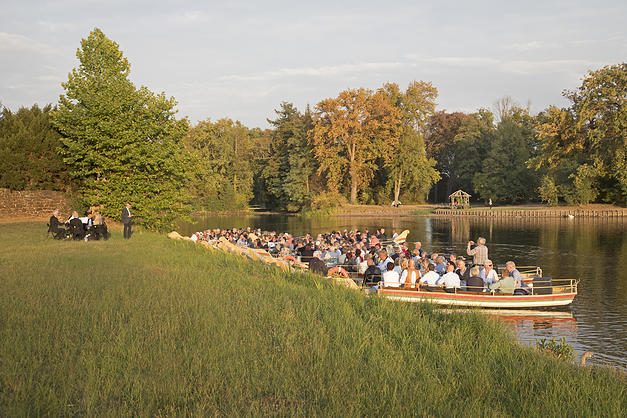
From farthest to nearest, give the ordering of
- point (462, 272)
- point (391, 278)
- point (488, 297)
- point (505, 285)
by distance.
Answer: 1. point (462, 272)
2. point (505, 285)
3. point (391, 278)
4. point (488, 297)

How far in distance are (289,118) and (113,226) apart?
178 feet

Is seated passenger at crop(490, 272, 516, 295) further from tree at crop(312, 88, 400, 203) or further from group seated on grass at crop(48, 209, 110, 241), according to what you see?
tree at crop(312, 88, 400, 203)

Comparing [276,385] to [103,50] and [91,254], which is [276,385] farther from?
[103,50]

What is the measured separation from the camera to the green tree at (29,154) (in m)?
24.6

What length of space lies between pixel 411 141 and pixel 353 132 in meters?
8.61

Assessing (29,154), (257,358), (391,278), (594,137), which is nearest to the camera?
(257,358)

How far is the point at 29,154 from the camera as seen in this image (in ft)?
83.2

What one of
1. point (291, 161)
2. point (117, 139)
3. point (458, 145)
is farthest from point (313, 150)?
point (117, 139)

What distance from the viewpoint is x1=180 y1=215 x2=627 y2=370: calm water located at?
1245 centimetres

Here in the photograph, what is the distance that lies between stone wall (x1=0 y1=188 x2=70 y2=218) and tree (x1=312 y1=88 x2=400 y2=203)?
4206 centimetres

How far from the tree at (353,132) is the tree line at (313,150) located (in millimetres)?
181

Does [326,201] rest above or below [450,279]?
above

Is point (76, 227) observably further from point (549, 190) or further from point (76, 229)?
point (549, 190)

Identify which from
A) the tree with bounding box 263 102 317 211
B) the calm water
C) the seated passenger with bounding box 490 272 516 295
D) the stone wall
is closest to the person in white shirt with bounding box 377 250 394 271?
the seated passenger with bounding box 490 272 516 295
